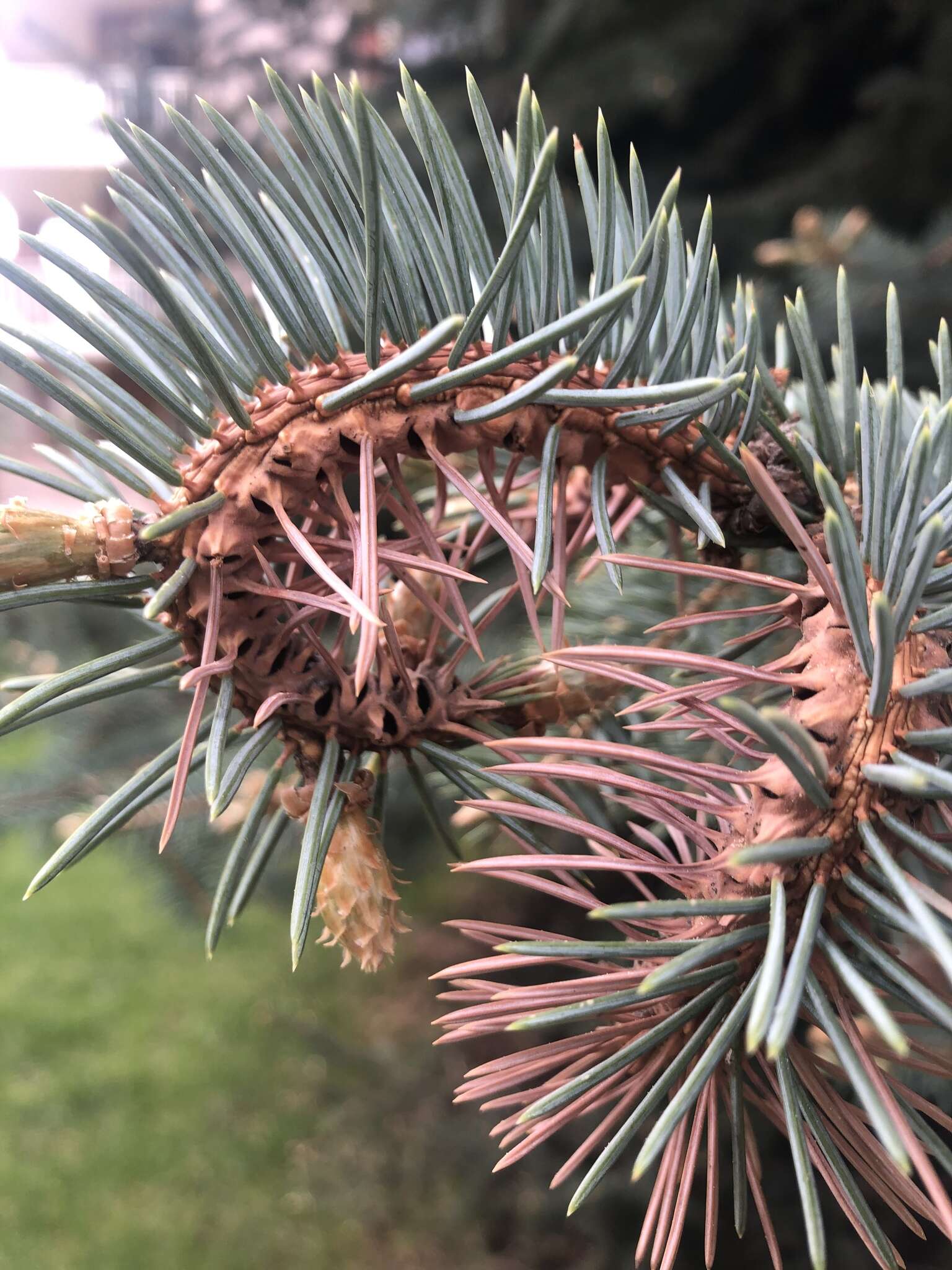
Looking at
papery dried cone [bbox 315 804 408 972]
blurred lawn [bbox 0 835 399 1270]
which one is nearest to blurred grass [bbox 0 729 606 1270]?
blurred lawn [bbox 0 835 399 1270]

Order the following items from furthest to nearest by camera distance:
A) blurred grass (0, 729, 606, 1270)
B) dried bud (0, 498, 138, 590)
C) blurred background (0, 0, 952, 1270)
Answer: blurred grass (0, 729, 606, 1270) < blurred background (0, 0, 952, 1270) < dried bud (0, 498, 138, 590)

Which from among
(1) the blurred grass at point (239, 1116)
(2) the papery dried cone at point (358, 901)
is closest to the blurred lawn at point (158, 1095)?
(1) the blurred grass at point (239, 1116)

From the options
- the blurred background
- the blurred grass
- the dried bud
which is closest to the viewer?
the dried bud

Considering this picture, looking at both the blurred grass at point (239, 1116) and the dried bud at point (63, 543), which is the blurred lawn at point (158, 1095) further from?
the dried bud at point (63, 543)

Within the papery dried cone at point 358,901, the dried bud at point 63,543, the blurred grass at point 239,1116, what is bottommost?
the blurred grass at point 239,1116

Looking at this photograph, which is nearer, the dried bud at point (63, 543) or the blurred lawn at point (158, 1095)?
the dried bud at point (63, 543)

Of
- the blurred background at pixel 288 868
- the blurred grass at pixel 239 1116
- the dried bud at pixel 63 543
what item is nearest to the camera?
the dried bud at pixel 63 543

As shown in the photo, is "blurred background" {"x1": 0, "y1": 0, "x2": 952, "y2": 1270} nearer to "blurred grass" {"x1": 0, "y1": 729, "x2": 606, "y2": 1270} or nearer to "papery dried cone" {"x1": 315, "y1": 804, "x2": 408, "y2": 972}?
"blurred grass" {"x1": 0, "y1": 729, "x2": 606, "y2": 1270}
